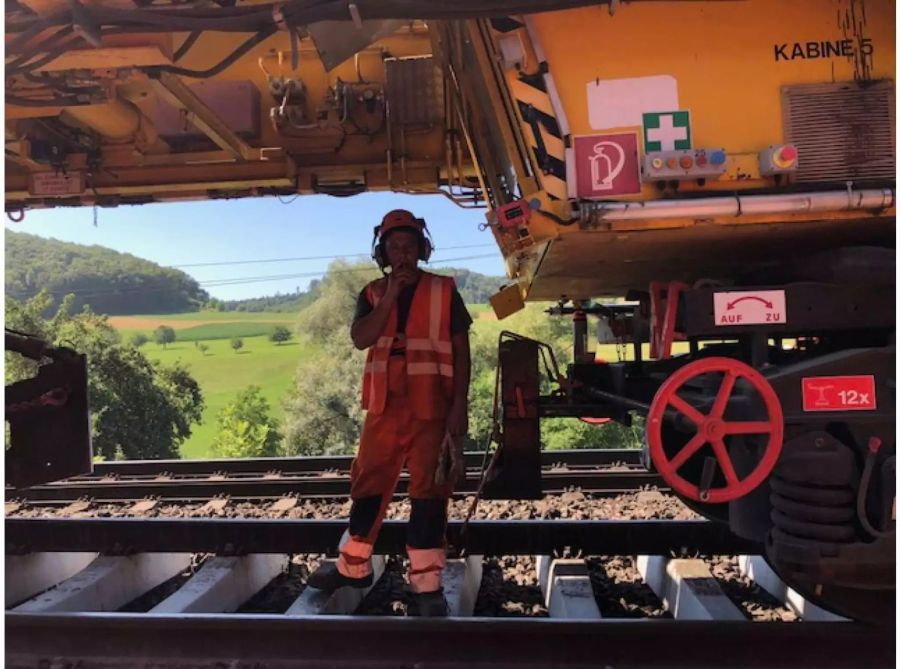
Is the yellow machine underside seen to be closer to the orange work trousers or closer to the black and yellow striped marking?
the black and yellow striped marking

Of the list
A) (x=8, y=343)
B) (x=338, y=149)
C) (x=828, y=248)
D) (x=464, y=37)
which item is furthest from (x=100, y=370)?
(x=828, y=248)

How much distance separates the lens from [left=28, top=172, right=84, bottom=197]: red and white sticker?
3424 millimetres

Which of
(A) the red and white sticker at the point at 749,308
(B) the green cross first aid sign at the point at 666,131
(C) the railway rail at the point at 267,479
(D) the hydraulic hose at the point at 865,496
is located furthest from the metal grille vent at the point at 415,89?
(C) the railway rail at the point at 267,479

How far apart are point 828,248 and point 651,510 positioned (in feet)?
8.59

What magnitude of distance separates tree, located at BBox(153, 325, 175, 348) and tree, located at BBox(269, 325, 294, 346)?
7.75 m

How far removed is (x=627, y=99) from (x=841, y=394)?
1.26m

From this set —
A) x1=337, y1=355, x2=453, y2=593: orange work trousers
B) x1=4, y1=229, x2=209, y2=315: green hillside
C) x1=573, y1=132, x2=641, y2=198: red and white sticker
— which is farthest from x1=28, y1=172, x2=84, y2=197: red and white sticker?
x1=4, y1=229, x2=209, y2=315: green hillside

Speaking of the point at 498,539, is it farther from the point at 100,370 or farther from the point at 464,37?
the point at 100,370

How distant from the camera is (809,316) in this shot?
6.98 ft

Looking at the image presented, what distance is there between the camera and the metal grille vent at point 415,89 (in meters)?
3.10

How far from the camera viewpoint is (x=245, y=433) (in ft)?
40.8

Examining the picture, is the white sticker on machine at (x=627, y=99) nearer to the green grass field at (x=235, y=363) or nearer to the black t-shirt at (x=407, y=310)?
the black t-shirt at (x=407, y=310)

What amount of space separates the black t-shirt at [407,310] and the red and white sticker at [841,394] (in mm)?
1416

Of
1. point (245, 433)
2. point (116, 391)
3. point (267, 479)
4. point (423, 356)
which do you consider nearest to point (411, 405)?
point (423, 356)
